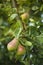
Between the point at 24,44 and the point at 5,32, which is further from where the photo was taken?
the point at 5,32

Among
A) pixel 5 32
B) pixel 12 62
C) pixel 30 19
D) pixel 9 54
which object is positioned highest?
pixel 30 19

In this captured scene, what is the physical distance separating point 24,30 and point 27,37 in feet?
0.16

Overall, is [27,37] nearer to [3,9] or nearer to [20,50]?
[20,50]

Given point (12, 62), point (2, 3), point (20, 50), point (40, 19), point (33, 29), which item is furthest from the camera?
point (12, 62)

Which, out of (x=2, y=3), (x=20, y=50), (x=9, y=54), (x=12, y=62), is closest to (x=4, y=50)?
(x=9, y=54)

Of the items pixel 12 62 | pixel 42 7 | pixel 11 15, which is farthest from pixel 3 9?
pixel 12 62

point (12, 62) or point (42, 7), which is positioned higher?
point (42, 7)

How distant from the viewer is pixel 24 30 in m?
1.28

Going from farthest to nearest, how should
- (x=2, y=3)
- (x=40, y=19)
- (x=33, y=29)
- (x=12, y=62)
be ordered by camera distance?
1. (x=12, y=62)
2. (x=2, y=3)
3. (x=40, y=19)
4. (x=33, y=29)

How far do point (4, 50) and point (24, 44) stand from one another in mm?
414

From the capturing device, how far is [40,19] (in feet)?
4.75

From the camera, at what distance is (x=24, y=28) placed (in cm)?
129

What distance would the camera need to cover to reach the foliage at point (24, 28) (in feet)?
4.23

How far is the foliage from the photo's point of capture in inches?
50.8
